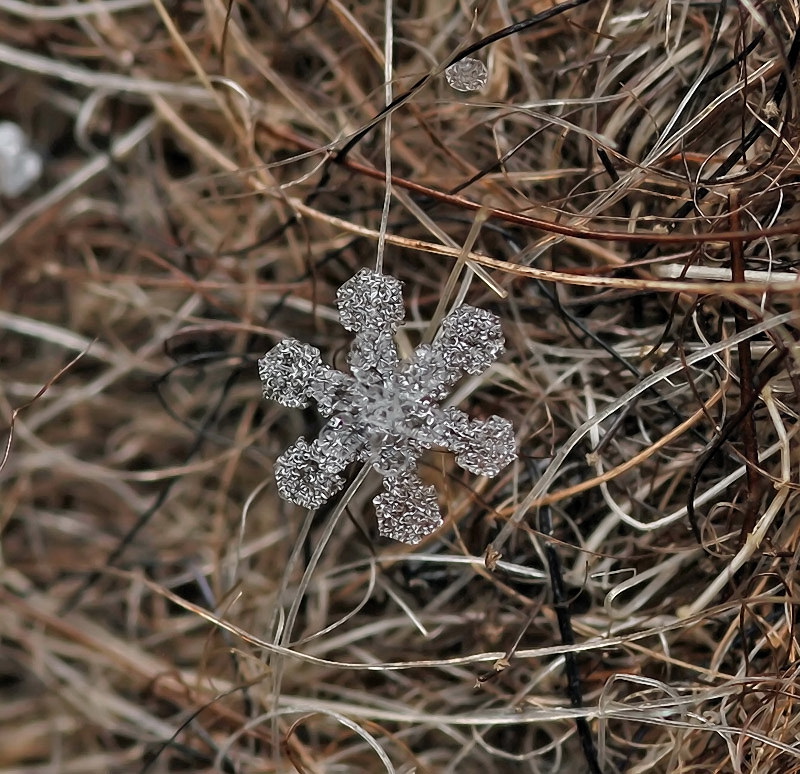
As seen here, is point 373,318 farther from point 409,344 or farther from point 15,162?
point 15,162

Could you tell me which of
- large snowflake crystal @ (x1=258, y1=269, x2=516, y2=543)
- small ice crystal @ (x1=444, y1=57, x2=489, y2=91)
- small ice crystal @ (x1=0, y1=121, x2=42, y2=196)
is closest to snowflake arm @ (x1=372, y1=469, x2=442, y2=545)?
large snowflake crystal @ (x1=258, y1=269, x2=516, y2=543)

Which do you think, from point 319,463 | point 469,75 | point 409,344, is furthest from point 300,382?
point 469,75

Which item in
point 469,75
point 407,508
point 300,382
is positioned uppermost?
point 469,75

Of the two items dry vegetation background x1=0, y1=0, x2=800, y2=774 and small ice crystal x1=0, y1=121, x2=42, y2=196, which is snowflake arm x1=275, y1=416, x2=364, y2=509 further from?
small ice crystal x1=0, y1=121, x2=42, y2=196

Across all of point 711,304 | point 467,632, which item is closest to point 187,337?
point 467,632

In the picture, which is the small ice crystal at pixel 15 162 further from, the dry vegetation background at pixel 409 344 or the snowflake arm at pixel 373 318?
the snowflake arm at pixel 373 318

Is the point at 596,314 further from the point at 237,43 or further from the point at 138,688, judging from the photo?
the point at 138,688

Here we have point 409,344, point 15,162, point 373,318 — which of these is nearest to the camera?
point 373,318

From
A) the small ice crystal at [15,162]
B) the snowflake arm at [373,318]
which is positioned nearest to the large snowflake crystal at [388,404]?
the snowflake arm at [373,318]

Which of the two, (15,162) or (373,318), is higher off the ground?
(15,162)
